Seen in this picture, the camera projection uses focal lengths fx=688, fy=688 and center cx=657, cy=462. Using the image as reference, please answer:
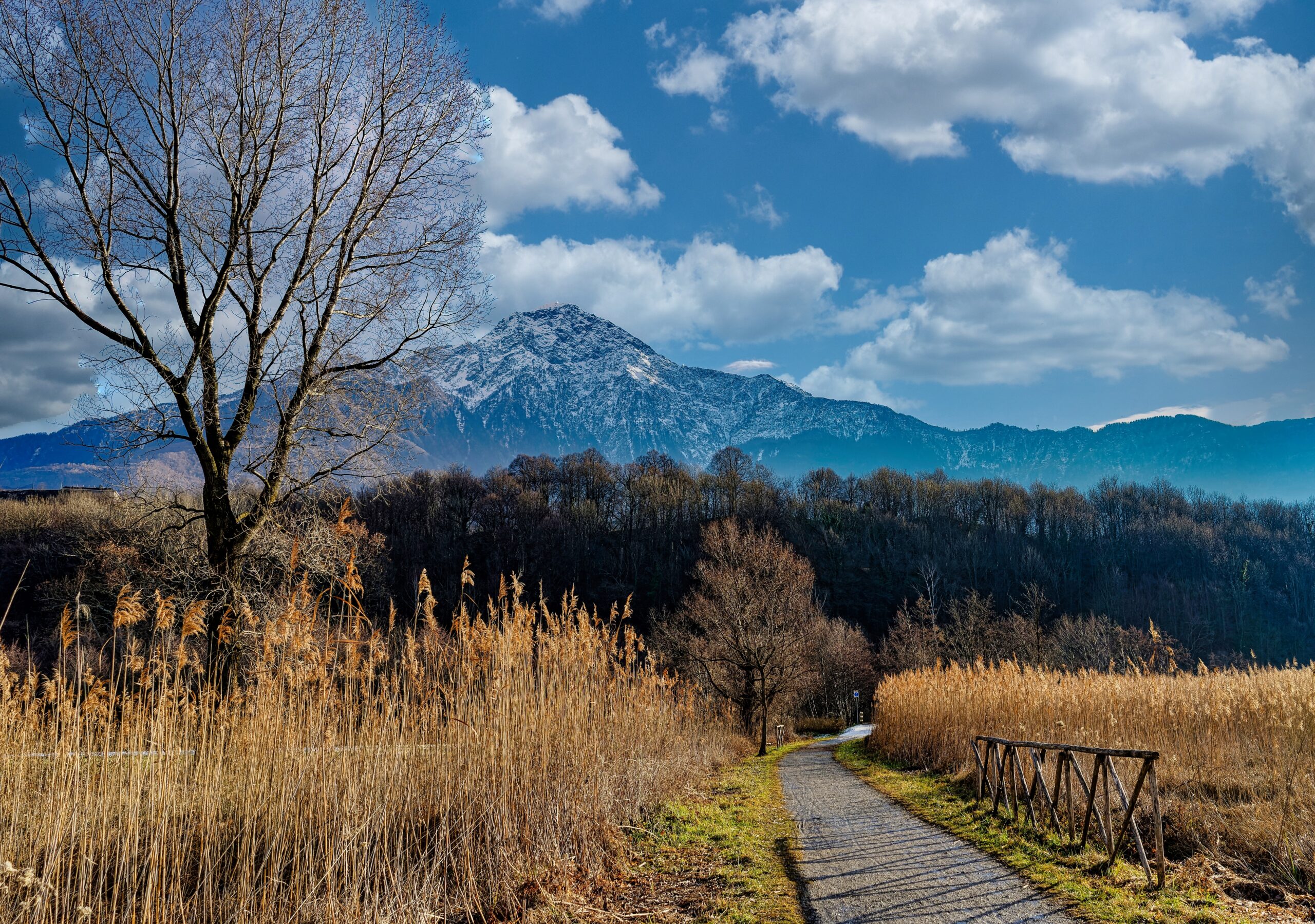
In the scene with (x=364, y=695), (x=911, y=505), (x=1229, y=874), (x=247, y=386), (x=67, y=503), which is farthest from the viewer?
(x=911, y=505)

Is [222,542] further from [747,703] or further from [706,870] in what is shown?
[747,703]

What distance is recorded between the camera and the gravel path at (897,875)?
501 centimetres

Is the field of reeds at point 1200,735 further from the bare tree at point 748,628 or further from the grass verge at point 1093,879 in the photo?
the bare tree at point 748,628

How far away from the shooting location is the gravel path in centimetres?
501

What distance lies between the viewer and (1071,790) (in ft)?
25.0

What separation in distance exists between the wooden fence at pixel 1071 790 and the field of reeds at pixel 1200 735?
1.53ft

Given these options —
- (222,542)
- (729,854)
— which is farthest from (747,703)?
(222,542)

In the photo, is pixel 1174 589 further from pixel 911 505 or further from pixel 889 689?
pixel 889 689

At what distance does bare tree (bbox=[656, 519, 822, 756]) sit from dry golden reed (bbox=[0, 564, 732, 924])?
18.8m

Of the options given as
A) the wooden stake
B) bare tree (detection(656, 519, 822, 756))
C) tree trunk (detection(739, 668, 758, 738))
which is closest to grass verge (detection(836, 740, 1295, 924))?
the wooden stake

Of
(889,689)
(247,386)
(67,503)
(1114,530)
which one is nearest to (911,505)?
(1114,530)

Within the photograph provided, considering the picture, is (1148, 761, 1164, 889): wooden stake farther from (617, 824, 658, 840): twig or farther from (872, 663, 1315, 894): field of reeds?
(617, 824, 658, 840): twig

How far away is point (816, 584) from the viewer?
71.4 meters

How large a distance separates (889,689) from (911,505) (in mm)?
84239
